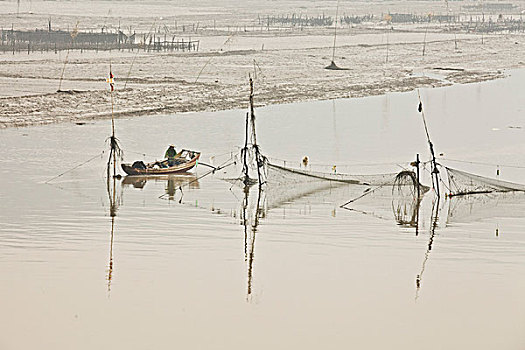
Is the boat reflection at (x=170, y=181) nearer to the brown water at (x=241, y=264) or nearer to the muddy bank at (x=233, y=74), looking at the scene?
the brown water at (x=241, y=264)

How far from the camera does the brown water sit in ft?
29.5

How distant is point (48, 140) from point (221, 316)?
35.2 ft

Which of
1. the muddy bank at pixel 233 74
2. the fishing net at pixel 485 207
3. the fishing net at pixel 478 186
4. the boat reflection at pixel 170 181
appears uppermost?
the muddy bank at pixel 233 74

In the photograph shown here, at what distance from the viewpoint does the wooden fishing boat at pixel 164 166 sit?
15609mm

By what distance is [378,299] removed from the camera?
390 inches

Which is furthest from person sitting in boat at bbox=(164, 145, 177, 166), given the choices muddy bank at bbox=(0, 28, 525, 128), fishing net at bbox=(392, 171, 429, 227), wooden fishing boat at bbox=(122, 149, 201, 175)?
muddy bank at bbox=(0, 28, 525, 128)

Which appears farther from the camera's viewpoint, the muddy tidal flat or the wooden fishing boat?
the muddy tidal flat

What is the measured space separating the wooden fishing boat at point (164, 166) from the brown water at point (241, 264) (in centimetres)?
25

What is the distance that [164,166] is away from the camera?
15945 millimetres

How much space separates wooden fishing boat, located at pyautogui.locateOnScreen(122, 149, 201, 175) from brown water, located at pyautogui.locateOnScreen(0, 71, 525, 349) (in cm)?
25

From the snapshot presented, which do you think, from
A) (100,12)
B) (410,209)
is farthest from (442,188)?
(100,12)

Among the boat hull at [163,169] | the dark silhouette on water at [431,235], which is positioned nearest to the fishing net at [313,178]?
the dark silhouette on water at [431,235]

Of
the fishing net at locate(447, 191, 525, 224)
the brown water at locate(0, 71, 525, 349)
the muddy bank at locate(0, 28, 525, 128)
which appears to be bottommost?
the brown water at locate(0, 71, 525, 349)

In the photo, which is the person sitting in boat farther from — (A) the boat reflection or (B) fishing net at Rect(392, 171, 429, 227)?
(B) fishing net at Rect(392, 171, 429, 227)
